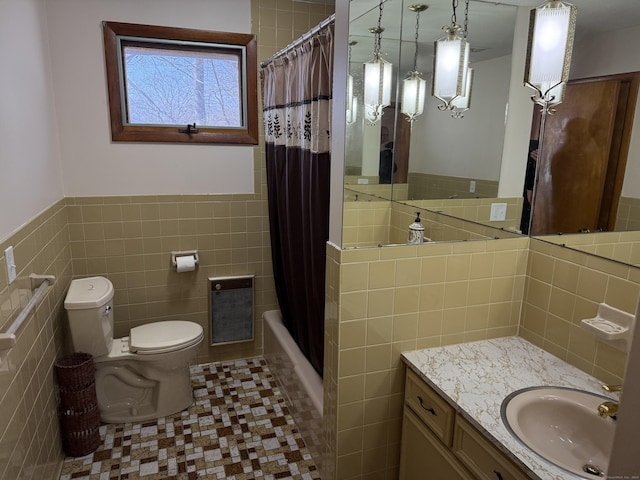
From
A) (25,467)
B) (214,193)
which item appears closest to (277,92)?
(214,193)

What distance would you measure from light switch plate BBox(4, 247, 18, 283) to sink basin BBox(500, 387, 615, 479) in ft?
5.46

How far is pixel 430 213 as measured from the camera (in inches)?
80.6

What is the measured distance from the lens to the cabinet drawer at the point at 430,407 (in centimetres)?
144

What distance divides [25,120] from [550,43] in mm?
2111

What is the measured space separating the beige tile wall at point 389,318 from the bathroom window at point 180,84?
159 cm

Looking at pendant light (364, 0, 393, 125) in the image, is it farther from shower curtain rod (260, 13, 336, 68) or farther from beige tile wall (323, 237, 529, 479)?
beige tile wall (323, 237, 529, 479)

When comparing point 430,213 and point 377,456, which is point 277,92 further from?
point 377,456

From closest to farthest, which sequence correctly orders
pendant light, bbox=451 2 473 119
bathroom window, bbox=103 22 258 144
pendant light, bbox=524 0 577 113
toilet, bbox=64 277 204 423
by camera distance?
pendant light, bbox=524 0 577 113, pendant light, bbox=451 2 473 119, toilet, bbox=64 277 204 423, bathroom window, bbox=103 22 258 144

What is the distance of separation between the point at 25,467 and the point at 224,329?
159 centimetres

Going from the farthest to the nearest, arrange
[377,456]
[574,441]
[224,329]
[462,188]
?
[224,329]
[462,188]
[377,456]
[574,441]

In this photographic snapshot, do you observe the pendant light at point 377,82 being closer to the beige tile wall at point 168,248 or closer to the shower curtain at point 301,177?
the shower curtain at point 301,177

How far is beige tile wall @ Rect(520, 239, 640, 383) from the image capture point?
142 cm

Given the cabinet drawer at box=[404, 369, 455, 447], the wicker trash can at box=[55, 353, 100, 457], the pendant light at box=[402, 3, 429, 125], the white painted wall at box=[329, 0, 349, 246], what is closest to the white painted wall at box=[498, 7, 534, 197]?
the pendant light at box=[402, 3, 429, 125]

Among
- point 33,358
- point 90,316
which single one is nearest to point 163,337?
point 90,316
